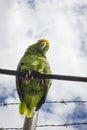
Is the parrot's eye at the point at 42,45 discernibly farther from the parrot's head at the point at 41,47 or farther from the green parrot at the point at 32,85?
the green parrot at the point at 32,85

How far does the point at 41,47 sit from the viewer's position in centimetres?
392

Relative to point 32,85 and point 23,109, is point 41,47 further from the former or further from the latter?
point 23,109

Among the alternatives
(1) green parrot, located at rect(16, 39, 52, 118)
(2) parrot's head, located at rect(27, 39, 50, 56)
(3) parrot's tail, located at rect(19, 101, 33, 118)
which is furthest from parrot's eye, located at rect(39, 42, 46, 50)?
(3) parrot's tail, located at rect(19, 101, 33, 118)

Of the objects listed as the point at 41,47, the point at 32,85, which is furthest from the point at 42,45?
the point at 32,85

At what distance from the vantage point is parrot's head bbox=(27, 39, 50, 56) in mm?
3874

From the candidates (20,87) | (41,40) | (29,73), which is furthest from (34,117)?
(29,73)

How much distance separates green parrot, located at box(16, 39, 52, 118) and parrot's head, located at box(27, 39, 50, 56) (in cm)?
4

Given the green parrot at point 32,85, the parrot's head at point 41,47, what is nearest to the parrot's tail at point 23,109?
the green parrot at point 32,85

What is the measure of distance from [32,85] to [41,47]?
0.87m

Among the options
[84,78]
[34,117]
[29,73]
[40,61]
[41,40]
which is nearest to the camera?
[84,78]

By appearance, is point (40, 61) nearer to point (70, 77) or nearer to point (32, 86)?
point (32, 86)

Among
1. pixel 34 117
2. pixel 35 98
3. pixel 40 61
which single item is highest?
pixel 40 61

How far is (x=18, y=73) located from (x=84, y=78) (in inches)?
21.0

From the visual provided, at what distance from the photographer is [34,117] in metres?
5.28
